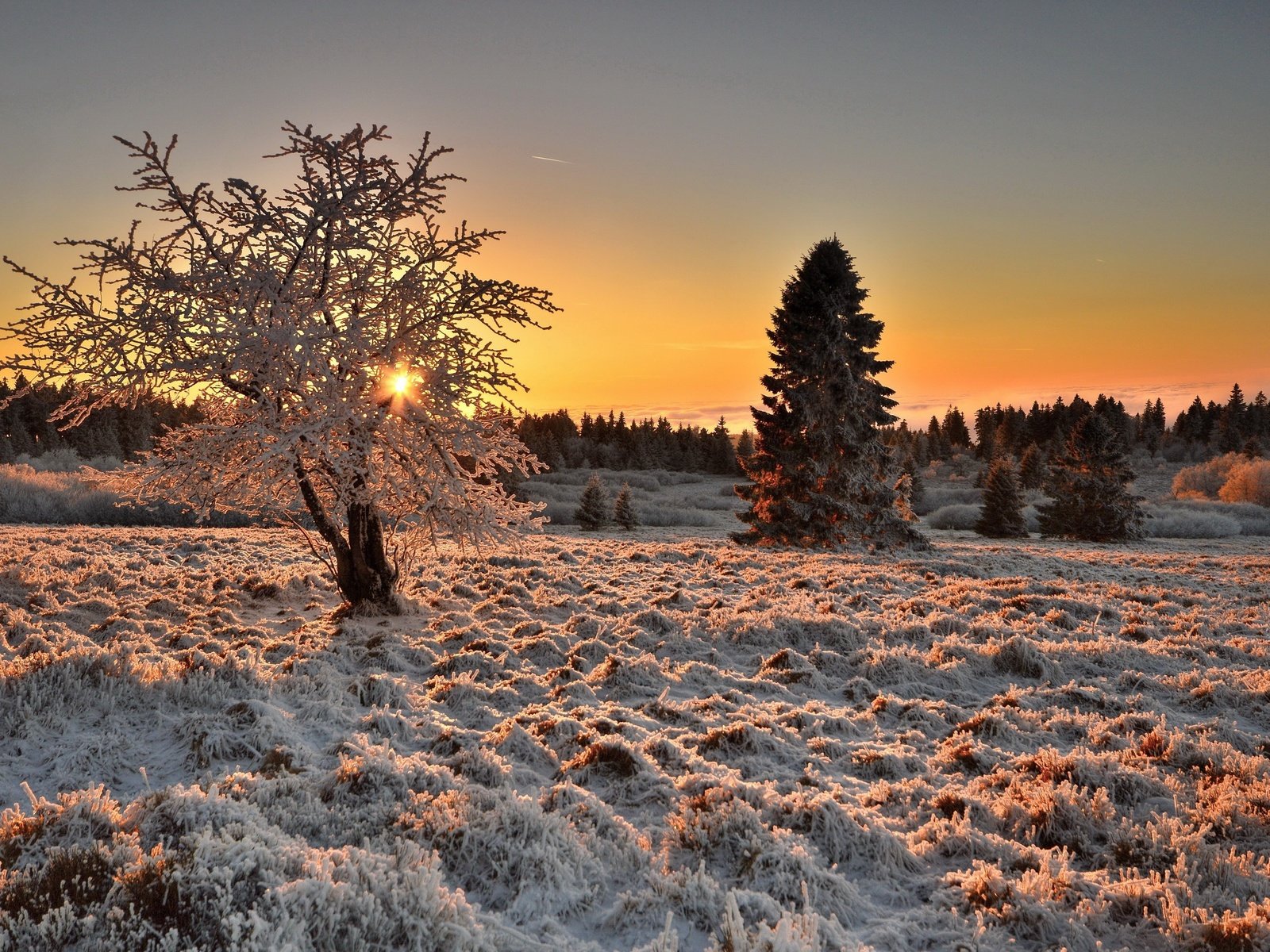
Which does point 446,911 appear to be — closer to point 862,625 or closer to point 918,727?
point 918,727

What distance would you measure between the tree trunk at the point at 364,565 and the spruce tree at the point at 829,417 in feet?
56.4

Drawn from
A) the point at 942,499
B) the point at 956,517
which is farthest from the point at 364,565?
the point at 942,499

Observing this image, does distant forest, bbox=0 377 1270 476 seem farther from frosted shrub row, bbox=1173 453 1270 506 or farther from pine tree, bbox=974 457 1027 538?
pine tree, bbox=974 457 1027 538

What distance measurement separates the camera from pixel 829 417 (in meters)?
24.6

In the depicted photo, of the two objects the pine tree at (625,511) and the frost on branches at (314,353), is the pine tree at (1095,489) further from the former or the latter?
the frost on branches at (314,353)

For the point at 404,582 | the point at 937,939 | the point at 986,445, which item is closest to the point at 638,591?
the point at 404,582

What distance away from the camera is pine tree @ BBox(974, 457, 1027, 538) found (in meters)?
44.1

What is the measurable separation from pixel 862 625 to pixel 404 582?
8160mm

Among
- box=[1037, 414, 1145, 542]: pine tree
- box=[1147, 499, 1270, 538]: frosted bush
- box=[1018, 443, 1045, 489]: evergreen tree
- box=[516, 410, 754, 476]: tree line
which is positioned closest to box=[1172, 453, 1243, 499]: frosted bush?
box=[1018, 443, 1045, 489]: evergreen tree

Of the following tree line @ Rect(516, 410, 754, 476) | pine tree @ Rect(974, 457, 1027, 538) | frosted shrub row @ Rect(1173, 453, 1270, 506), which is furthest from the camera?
tree line @ Rect(516, 410, 754, 476)

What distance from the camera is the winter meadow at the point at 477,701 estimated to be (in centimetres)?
385

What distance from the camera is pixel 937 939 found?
3904mm

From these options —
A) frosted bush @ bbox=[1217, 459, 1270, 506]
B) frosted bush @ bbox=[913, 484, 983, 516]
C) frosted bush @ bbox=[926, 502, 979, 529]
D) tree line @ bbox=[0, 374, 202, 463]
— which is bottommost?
frosted bush @ bbox=[926, 502, 979, 529]

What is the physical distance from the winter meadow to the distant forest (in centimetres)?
7705
